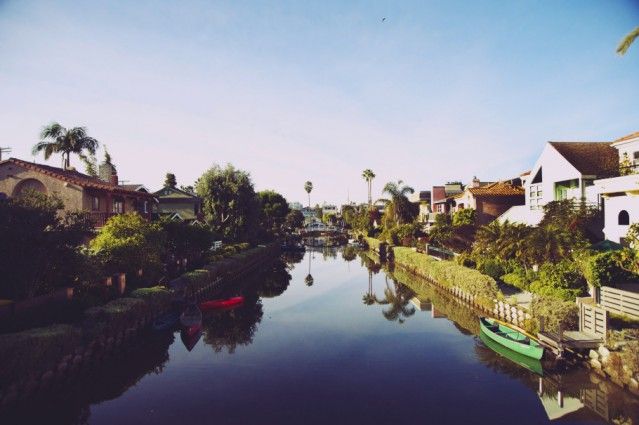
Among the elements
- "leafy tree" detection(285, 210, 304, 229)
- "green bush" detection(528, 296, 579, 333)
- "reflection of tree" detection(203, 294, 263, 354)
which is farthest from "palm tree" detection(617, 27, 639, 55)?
"leafy tree" detection(285, 210, 304, 229)

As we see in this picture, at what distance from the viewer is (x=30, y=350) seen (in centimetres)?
1538

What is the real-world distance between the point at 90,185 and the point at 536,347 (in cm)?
3647

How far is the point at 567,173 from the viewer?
115 feet

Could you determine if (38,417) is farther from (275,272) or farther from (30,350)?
(275,272)

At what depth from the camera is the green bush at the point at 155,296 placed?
84.8 feet

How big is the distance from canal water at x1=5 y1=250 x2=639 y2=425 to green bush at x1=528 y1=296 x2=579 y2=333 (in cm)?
247

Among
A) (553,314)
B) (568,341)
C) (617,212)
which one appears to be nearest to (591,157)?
(617,212)

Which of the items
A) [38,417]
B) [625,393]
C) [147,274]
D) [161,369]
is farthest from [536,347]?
[147,274]

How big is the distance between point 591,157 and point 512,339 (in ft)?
79.2

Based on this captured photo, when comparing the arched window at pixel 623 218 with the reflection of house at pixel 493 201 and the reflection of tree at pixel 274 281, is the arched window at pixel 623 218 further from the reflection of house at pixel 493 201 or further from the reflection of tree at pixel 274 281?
the reflection of tree at pixel 274 281

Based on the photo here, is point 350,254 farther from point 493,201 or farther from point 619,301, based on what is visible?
point 619,301

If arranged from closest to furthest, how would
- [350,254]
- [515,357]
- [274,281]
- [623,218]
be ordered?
[515,357] < [623,218] < [274,281] < [350,254]

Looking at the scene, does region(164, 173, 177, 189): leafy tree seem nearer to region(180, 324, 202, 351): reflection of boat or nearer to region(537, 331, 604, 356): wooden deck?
region(180, 324, 202, 351): reflection of boat

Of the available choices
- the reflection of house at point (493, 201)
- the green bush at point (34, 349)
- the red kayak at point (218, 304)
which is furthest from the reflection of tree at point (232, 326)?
the reflection of house at point (493, 201)
